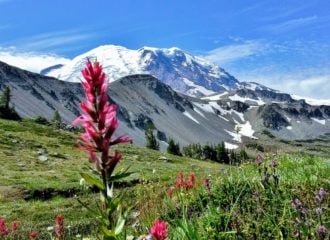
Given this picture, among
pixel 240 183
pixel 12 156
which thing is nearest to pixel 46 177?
pixel 12 156

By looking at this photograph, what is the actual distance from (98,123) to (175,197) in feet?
38.7

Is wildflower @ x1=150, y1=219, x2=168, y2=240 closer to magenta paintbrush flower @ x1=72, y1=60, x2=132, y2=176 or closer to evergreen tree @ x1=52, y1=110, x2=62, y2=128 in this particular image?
magenta paintbrush flower @ x1=72, y1=60, x2=132, y2=176

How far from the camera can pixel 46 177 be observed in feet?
142

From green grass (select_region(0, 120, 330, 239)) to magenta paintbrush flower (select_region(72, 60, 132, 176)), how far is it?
0.53ft

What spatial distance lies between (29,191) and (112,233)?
33280 mm

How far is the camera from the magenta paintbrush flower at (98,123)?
11.0ft

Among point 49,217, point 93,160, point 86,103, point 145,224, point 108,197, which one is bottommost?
point 49,217

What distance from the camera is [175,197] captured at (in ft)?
49.1

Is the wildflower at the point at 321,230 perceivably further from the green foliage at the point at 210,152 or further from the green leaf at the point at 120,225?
the green foliage at the point at 210,152

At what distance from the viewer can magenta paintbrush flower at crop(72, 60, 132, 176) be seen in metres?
3.37

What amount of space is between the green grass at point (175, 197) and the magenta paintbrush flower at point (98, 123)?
161mm

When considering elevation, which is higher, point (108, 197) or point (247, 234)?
point (108, 197)

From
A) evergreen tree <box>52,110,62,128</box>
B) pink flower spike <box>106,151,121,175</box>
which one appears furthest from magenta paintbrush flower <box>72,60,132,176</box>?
evergreen tree <box>52,110,62,128</box>

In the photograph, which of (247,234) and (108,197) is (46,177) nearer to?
(247,234)
